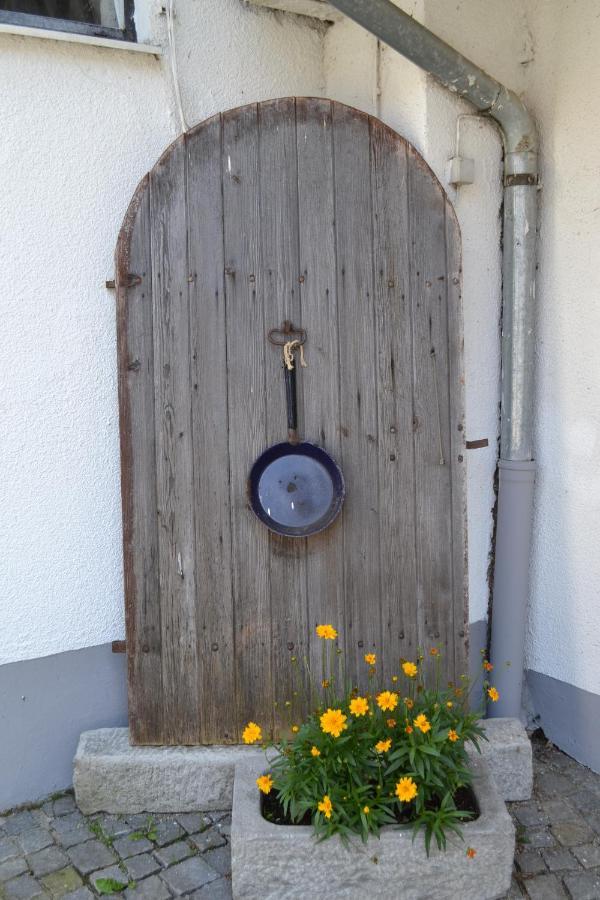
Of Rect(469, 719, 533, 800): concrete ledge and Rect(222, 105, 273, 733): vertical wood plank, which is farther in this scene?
Rect(469, 719, 533, 800): concrete ledge

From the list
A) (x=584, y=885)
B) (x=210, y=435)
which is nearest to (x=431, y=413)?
A: (x=210, y=435)

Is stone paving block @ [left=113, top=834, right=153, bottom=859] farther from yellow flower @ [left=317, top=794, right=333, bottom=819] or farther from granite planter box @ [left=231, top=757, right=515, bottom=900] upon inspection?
yellow flower @ [left=317, top=794, right=333, bottom=819]

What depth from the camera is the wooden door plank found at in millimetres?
2805

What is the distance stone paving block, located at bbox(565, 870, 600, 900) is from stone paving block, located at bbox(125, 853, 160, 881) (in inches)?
51.7

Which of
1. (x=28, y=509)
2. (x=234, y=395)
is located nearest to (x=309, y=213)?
(x=234, y=395)

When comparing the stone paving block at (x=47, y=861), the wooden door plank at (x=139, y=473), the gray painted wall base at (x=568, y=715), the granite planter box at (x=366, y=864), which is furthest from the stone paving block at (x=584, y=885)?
the stone paving block at (x=47, y=861)

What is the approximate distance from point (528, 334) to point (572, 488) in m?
0.61

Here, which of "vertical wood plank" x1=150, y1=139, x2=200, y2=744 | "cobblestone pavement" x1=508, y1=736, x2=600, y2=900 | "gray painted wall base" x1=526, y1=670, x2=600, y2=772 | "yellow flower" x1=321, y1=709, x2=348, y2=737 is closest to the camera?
"yellow flower" x1=321, y1=709, x2=348, y2=737

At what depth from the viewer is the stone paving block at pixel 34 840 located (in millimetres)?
2770

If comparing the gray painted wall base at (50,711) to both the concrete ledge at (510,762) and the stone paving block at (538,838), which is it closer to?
the concrete ledge at (510,762)

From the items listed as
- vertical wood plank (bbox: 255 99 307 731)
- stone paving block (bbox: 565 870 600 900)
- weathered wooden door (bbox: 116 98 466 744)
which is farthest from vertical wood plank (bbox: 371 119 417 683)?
stone paving block (bbox: 565 870 600 900)

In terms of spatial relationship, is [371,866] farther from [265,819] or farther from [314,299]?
[314,299]

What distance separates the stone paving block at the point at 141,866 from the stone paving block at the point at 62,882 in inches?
6.2

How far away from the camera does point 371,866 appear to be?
2.46 m
